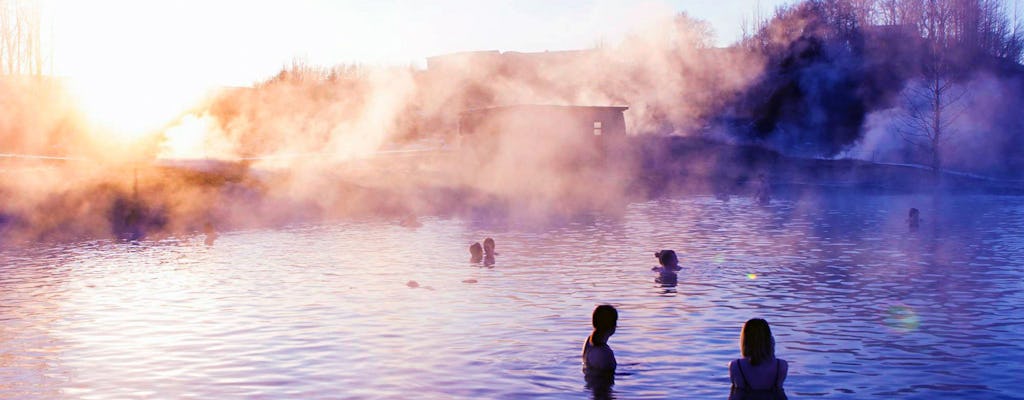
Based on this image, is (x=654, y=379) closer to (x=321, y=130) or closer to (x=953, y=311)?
(x=953, y=311)

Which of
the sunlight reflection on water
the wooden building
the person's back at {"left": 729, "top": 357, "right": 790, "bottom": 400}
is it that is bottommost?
the sunlight reflection on water

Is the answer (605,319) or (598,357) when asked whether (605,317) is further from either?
(598,357)

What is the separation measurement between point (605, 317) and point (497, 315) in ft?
20.0

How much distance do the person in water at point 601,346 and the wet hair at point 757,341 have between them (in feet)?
6.90

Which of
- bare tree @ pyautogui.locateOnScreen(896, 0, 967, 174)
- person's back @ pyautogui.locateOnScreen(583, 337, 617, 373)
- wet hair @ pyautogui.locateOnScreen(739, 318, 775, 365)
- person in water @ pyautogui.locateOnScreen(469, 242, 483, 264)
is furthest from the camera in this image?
bare tree @ pyautogui.locateOnScreen(896, 0, 967, 174)

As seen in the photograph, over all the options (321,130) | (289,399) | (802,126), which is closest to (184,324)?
(289,399)

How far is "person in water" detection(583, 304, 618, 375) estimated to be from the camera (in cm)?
1276

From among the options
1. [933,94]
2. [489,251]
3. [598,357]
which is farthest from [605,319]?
[933,94]

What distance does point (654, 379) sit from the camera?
13523 mm

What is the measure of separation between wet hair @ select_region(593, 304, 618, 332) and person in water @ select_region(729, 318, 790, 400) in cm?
183

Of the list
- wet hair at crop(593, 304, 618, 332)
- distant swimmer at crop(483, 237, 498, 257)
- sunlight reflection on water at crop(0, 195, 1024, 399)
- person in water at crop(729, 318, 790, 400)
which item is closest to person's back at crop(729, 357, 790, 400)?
person in water at crop(729, 318, 790, 400)

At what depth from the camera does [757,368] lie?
36.7 feet

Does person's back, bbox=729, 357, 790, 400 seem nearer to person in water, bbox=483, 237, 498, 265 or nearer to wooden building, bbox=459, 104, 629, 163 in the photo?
person in water, bbox=483, 237, 498, 265

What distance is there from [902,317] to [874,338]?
2.44m
